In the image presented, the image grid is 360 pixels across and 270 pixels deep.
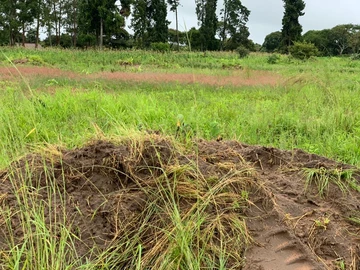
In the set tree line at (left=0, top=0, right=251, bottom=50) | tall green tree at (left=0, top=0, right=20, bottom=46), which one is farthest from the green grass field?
→ tall green tree at (left=0, top=0, right=20, bottom=46)

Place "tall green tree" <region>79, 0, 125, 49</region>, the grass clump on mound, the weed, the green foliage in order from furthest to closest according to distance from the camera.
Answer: the green foliage, "tall green tree" <region>79, 0, 125, 49</region>, the weed, the grass clump on mound

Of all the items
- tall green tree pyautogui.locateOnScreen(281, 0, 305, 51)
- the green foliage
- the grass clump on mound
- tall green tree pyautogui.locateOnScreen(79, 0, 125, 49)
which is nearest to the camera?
the grass clump on mound

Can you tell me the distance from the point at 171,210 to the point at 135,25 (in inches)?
1379

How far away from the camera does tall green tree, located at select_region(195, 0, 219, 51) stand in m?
37.8

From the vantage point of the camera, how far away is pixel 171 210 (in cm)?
200

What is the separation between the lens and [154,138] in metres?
2.41

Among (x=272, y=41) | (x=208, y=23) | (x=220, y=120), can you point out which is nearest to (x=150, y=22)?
(x=208, y=23)

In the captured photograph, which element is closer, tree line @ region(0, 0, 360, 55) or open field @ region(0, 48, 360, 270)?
open field @ region(0, 48, 360, 270)

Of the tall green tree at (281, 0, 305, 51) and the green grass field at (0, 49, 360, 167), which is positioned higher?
the tall green tree at (281, 0, 305, 51)

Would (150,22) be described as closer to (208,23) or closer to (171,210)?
(208,23)

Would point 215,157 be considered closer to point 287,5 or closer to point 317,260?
point 317,260

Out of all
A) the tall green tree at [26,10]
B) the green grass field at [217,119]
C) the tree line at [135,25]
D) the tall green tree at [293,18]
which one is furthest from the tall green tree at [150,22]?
the green grass field at [217,119]

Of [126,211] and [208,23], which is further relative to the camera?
[208,23]

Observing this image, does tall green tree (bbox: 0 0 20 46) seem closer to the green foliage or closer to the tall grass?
the green foliage
